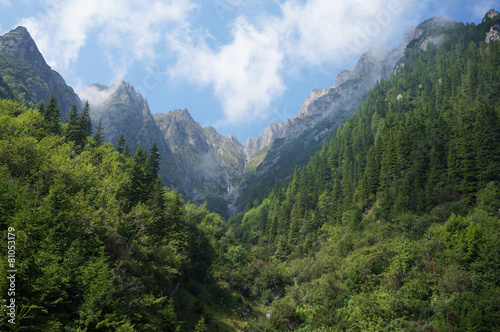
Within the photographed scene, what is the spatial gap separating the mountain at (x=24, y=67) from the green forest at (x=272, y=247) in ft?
361

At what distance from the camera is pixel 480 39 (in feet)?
435

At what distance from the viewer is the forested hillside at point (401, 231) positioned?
31.1 m

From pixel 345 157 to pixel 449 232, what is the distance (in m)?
75.4

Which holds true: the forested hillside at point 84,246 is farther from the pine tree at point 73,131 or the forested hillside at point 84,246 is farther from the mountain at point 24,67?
the mountain at point 24,67

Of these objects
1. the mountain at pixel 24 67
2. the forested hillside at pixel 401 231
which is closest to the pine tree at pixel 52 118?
the forested hillside at pixel 401 231

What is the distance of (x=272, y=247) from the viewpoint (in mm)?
102000

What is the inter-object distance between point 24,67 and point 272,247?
194 metres

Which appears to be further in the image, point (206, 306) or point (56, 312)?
point (206, 306)

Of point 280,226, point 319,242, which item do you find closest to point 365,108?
point 280,226

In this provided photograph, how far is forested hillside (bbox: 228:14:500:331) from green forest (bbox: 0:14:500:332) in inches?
11.2

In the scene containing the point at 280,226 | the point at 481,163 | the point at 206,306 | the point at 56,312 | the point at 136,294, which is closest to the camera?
the point at 56,312

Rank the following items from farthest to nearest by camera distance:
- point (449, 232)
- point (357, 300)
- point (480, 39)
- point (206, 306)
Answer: point (480, 39)
point (206, 306)
point (449, 232)
point (357, 300)

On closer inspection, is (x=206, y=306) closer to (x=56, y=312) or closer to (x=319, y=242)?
(x=56, y=312)

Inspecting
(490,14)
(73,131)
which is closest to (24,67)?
(73,131)
